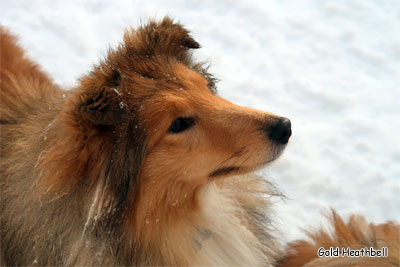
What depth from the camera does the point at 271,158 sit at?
2539 mm

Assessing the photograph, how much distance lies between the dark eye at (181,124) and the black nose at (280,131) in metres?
0.42

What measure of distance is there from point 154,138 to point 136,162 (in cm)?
15

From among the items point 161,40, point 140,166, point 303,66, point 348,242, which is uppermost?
point 303,66

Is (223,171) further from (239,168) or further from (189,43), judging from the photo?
(189,43)

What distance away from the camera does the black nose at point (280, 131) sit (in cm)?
248

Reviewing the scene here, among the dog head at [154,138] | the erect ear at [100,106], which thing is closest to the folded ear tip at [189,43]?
the dog head at [154,138]

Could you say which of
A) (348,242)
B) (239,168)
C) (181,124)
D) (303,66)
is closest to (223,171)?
(239,168)

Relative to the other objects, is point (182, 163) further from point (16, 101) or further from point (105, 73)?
point (16, 101)

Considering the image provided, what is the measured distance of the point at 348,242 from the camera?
121 inches

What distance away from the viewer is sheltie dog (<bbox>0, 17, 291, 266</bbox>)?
7.70ft

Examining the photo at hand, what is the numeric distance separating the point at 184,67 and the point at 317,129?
8.19 feet

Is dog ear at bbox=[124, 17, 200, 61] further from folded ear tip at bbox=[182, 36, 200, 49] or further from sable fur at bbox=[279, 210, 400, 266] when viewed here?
sable fur at bbox=[279, 210, 400, 266]

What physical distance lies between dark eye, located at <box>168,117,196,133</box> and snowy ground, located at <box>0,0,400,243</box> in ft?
6.21

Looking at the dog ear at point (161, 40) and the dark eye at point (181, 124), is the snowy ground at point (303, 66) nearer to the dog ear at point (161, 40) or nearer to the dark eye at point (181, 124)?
the dog ear at point (161, 40)
